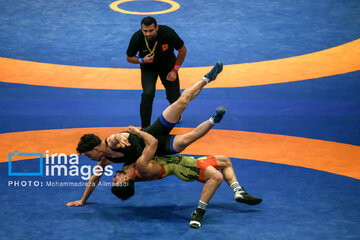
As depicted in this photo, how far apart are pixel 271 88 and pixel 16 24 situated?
6.38 meters

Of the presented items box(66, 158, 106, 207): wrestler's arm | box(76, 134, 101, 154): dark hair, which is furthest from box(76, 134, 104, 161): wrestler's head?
box(66, 158, 106, 207): wrestler's arm

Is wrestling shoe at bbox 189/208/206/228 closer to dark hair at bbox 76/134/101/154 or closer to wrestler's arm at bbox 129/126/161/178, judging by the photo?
wrestler's arm at bbox 129/126/161/178

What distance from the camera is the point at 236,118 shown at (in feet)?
30.7

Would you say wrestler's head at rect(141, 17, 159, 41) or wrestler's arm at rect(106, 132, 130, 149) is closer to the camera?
wrestler's arm at rect(106, 132, 130, 149)

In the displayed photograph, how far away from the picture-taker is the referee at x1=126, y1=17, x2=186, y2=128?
26.5 feet

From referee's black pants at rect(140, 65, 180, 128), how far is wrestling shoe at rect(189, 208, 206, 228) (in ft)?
8.35

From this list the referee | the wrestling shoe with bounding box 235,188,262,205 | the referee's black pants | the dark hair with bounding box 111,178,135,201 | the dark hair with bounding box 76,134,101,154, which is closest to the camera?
the dark hair with bounding box 111,178,135,201

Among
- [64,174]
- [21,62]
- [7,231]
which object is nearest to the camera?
[7,231]

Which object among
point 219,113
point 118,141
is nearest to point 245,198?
point 219,113

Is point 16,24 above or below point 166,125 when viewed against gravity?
above

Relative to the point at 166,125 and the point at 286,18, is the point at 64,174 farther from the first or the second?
the point at 286,18

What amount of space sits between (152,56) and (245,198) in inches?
108

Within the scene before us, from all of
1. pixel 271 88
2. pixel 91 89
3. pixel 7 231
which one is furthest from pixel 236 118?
pixel 7 231

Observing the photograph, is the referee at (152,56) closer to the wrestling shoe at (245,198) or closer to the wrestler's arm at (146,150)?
the wrestler's arm at (146,150)
